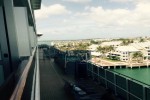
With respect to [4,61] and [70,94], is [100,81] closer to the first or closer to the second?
[70,94]

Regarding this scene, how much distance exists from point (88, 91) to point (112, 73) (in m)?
1.41

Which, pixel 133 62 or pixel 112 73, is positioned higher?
pixel 112 73

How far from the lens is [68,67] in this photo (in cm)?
2016

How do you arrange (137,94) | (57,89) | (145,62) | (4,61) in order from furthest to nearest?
(145,62) → (57,89) → (137,94) → (4,61)

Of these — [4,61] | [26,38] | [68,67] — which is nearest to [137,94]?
[26,38]

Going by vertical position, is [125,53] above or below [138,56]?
above

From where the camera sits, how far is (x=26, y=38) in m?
4.79

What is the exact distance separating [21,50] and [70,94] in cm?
830

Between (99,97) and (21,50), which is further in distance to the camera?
(99,97)

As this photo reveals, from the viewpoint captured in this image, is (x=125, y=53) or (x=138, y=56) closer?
(x=125, y=53)

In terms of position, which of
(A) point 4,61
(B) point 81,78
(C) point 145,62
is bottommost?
(C) point 145,62

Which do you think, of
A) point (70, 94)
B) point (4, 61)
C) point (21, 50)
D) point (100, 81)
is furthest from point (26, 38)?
point (100, 81)

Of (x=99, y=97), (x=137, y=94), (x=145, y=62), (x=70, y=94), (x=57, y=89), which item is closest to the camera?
(x=137, y=94)

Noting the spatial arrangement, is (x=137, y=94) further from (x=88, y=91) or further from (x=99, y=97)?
(x=88, y=91)
